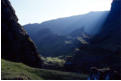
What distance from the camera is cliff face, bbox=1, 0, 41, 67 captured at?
11312 centimetres

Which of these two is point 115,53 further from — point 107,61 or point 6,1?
point 6,1

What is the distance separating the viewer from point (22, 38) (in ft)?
394

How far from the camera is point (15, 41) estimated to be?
11575 cm

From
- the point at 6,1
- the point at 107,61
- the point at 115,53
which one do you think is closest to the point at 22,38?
the point at 6,1

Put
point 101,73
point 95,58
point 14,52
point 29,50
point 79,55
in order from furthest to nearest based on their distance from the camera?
point 79,55 < point 95,58 < point 29,50 < point 14,52 < point 101,73

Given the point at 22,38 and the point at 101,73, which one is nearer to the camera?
the point at 101,73

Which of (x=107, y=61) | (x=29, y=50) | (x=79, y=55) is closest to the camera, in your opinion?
(x=29, y=50)

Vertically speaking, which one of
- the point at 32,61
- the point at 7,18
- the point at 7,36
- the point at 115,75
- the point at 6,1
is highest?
the point at 6,1

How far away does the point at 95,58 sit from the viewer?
A: 531 ft

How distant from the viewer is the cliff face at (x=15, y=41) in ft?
371

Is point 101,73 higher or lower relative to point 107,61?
lower

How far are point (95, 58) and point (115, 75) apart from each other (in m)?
94.6

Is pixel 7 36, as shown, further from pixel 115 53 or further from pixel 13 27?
pixel 115 53

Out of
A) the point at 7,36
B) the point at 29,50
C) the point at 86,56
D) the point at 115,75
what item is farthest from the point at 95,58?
the point at 115,75
